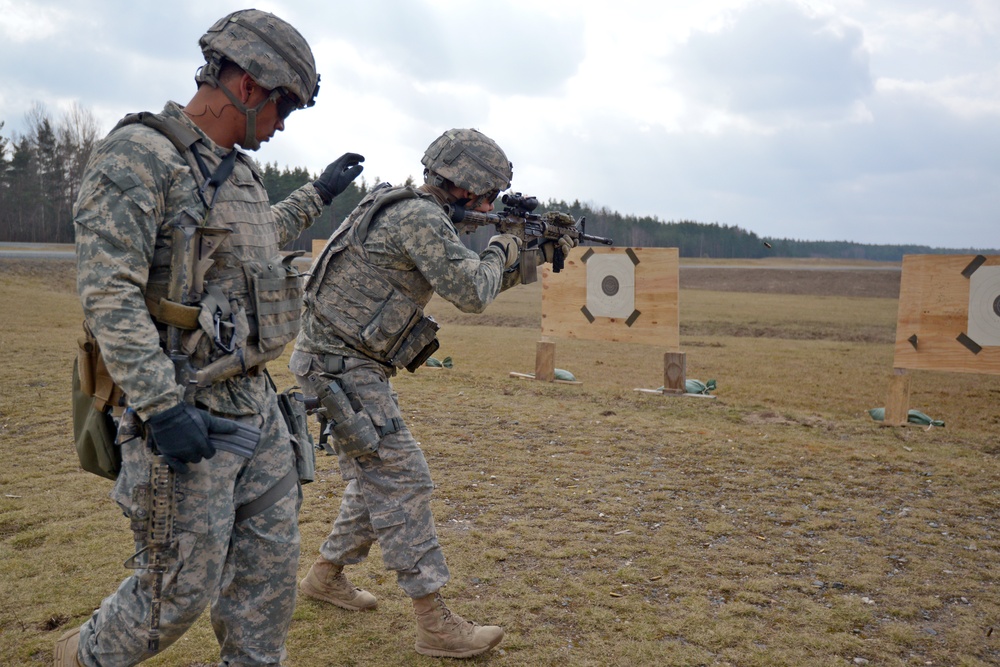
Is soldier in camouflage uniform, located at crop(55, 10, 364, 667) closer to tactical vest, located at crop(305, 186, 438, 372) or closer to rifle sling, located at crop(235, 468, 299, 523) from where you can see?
rifle sling, located at crop(235, 468, 299, 523)

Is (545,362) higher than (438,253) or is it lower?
lower

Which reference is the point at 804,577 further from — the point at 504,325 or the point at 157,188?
the point at 504,325

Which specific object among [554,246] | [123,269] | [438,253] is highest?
[554,246]

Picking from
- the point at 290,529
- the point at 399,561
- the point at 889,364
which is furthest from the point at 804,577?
the point at 889,364

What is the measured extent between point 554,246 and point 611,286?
19.2ft

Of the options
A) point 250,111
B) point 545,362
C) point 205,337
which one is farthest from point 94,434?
point 545,362

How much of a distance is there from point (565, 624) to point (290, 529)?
1.63m

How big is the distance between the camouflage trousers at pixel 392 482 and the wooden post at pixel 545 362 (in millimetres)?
6924

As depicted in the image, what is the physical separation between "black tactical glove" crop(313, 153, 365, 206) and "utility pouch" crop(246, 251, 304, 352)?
97cm

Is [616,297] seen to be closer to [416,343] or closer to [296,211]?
[416,343]

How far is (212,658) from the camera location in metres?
3.29

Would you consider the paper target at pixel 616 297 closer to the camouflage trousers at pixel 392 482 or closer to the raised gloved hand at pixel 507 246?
the raised gloved hand at pixel 507 246

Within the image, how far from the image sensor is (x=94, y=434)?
2.31 m

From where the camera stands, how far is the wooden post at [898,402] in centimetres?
802
